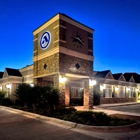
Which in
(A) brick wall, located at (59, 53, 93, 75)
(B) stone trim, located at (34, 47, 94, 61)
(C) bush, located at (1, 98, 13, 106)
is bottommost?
(C) bush, located at (1, 98, 13, 106)

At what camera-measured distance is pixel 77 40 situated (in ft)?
→ 55.9

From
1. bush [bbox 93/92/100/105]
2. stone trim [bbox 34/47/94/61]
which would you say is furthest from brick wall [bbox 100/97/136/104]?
stone trim [bbox 34/47/94/61]

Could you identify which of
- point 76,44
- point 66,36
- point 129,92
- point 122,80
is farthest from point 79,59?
point 129,92

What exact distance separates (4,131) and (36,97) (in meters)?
6.20

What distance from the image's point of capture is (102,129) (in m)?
7.87

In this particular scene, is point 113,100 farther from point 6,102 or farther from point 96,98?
point 6,102

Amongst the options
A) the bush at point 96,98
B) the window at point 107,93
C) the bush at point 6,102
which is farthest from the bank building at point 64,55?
the bush at point 6,102

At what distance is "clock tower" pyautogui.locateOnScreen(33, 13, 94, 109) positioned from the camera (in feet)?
50.8

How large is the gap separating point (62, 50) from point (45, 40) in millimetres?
3159

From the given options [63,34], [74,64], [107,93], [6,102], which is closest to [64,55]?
[74,64]

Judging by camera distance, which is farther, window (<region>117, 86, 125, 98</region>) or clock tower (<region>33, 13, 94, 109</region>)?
window (<region>117, 86, 125, 98</region>)

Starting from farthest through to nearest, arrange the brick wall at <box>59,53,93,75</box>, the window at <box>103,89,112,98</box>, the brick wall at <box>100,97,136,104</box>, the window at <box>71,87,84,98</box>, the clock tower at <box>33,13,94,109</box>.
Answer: the window at <box>103,89,112,98</box> < the brick wall at <box>100,97,136,104</box> < the window at <box>71,87,84,98</box> < the brick wall at <box>59,53,93,75</box> < the clock tower at <box>33,13,94,109</box>

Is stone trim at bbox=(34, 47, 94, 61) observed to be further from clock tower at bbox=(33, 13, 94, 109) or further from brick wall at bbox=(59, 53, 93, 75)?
brick wall at bbox=(59, 53, 93, 75)

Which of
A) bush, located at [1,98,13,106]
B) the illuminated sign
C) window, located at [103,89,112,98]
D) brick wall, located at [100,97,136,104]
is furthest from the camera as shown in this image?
window, located at [103,89,112,98]
